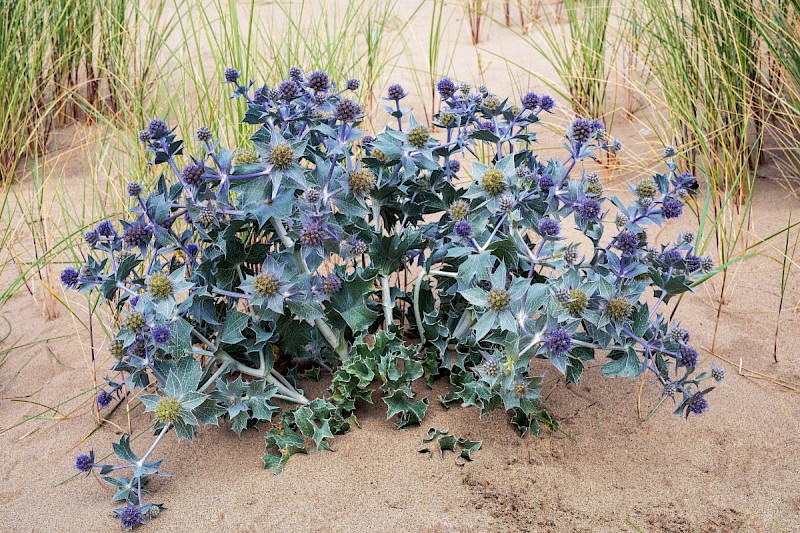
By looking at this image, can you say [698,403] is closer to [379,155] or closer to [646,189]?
[646,189]

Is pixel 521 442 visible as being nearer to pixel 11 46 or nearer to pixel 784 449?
pixel 784 449

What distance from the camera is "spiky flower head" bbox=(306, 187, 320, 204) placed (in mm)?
1973

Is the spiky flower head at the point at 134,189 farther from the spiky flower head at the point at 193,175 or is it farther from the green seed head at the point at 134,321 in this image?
the green seed head at the point at 134,321

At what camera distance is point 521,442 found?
2234 mm

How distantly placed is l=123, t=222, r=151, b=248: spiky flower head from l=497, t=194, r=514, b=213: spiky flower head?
2.87 ft

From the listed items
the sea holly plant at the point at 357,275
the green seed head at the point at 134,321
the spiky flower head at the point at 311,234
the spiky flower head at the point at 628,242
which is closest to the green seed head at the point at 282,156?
the sea holly plant at the point at 357,275

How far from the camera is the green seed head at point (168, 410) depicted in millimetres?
1950

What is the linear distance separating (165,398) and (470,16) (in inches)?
184

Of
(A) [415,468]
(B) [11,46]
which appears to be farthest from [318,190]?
(B) [11,46]

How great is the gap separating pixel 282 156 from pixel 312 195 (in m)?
0.12

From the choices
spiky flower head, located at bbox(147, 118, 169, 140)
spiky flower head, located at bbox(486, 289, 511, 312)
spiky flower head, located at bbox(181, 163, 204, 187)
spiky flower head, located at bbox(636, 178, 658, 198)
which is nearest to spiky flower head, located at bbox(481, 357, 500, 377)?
spiky flower head, located at bbox(486, 289, 511, 312)

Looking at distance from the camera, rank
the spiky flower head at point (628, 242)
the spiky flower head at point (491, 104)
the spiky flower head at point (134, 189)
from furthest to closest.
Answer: the spiky flower head at point (491, 104) → the spiky flower head at point (134, 189) → the spiky flower head at point (628, 242)

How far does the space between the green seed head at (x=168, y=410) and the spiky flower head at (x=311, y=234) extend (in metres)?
0.49

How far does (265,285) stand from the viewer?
196 cm
